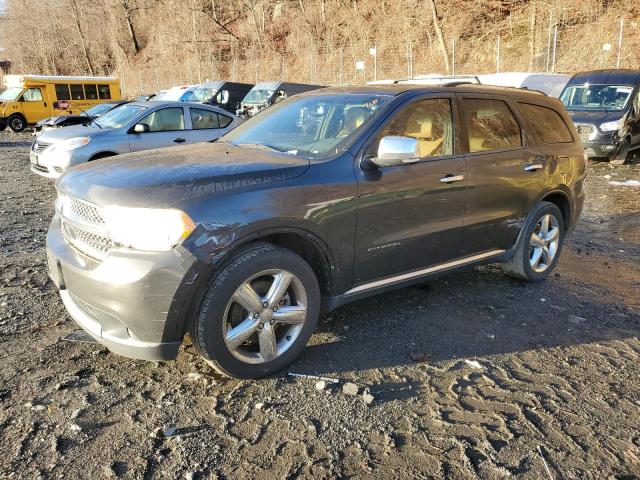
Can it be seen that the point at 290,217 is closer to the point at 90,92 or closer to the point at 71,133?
the point at 71,133

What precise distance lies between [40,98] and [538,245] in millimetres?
25652

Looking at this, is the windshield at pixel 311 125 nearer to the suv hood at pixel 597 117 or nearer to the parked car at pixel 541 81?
the suv hood at pixel 597 117

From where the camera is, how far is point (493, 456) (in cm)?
274

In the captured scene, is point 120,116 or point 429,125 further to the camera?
point 120,116

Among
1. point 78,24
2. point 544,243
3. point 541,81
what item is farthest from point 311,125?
point 78,24

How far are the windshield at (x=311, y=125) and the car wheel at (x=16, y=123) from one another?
2381 centimetres

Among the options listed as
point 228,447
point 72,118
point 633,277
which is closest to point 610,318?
point 633,277

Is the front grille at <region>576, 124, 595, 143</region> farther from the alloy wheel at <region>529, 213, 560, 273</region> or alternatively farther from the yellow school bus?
the yellow school bus

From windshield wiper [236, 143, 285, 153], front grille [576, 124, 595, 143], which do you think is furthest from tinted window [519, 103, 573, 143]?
front grille [576, 124, 595, 143]

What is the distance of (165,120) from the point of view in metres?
10.1

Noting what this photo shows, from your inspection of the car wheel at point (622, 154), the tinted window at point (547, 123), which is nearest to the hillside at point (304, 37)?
the car wheel at point (622, 154)

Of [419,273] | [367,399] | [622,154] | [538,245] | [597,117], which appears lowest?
[622,154]

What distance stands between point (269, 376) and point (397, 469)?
41.7 inches

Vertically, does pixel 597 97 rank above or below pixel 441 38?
below
